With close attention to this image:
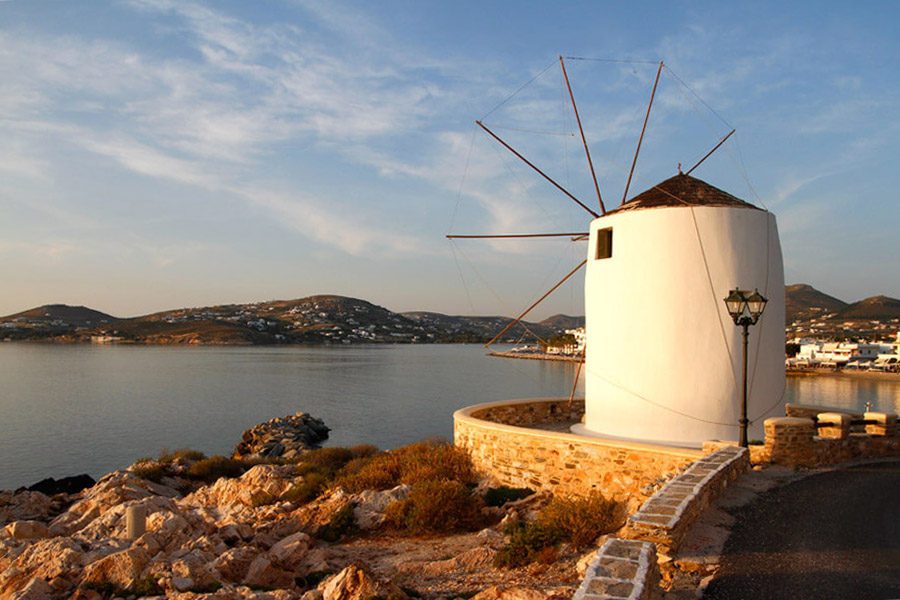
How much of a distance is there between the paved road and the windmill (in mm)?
3741

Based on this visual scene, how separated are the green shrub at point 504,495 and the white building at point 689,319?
2.64 meters

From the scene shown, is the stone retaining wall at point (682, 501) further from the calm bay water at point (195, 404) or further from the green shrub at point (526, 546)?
the calm bay water at point (195, 404)

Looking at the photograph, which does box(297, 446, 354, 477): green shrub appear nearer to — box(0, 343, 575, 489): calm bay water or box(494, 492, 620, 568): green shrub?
box(0, 343, 575, 489): calm bay water

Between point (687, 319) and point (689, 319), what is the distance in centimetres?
4

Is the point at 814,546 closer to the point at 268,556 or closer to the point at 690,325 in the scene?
the point at 690,325

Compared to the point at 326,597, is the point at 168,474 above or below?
below

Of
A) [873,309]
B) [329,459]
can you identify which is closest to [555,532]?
[329,459]

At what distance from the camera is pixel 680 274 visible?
12.0 meters

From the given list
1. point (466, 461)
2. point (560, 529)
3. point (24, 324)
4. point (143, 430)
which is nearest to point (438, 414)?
point (143, 430)

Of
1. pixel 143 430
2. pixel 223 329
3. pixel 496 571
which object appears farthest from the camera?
pixel 223 329

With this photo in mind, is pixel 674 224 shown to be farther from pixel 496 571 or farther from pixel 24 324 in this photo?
pixel 24 324

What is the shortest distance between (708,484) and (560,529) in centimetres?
201

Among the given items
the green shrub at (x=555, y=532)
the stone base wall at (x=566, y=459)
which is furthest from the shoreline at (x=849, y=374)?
the green shrub at (x=555, y=532)

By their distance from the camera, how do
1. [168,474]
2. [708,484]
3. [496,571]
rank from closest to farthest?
[708,484], [496,571], [168,474]
